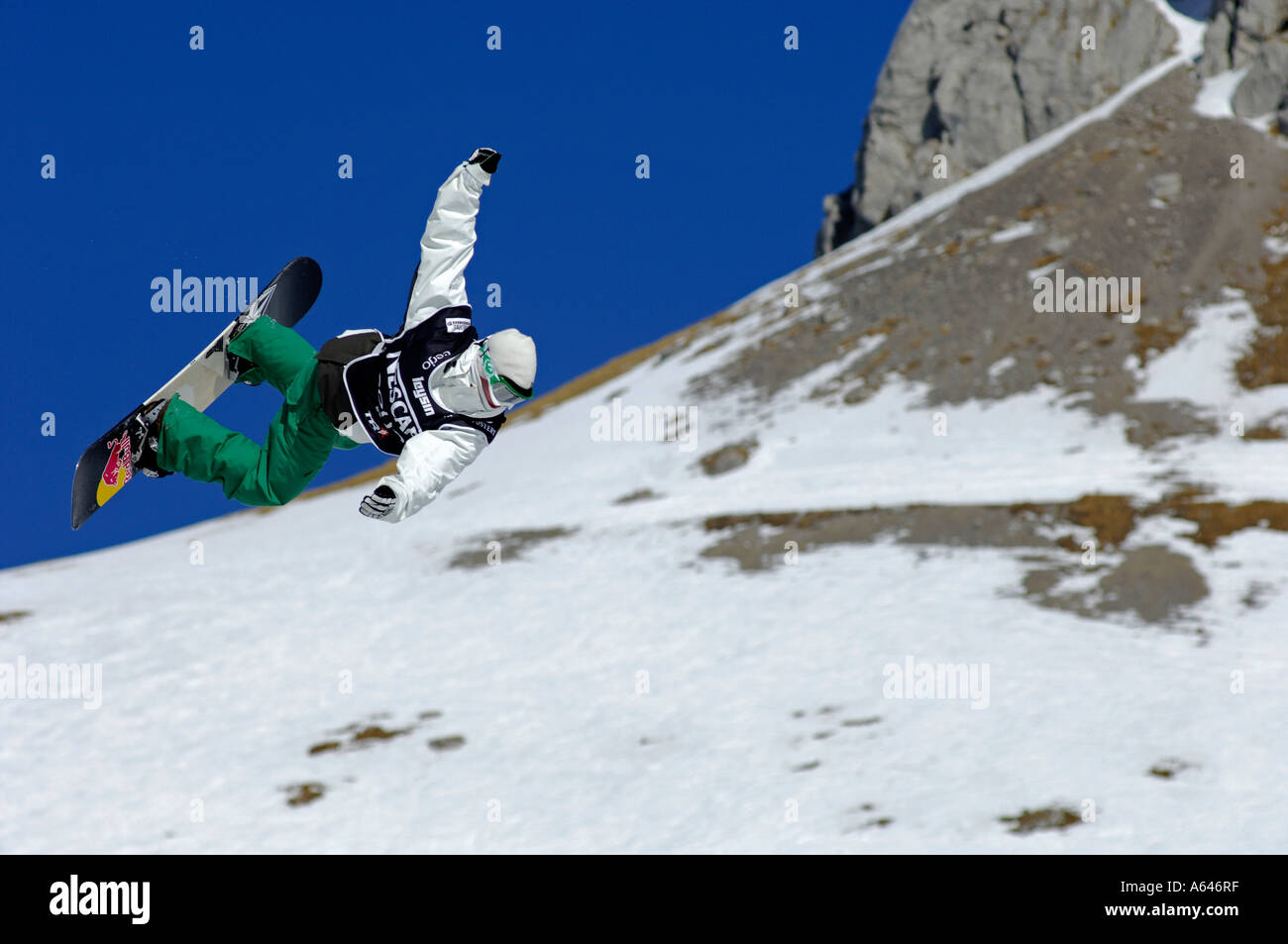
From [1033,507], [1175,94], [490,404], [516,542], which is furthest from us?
[1175,94]

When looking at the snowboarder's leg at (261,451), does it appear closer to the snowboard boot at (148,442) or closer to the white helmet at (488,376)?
the snowboard boot at (148,442)

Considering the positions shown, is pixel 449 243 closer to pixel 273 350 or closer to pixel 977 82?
pixel 273 350

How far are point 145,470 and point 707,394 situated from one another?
2960cm

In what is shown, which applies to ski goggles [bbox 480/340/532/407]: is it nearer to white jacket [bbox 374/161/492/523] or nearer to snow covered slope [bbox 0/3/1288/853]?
white jacket [bbox 374/161/492/523]

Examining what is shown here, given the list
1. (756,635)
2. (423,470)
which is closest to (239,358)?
(423,470)

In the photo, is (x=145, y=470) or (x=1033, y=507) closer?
(x=145, y=470)

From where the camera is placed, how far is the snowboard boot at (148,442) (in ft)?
32.0

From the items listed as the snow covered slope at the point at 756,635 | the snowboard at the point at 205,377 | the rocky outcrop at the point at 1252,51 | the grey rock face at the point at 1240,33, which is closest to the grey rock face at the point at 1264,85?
the rocky outcrop at the point at 1252,51

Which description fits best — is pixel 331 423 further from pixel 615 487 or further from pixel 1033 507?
pixel 615 487

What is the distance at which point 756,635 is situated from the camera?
23.3 meters

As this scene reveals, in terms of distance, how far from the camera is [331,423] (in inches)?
359

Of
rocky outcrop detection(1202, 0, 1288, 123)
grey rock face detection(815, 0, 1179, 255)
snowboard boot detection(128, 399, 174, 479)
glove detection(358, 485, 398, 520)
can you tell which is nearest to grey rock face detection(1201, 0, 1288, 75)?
rocky outcrop detection(1202, 0, 1288, 123)

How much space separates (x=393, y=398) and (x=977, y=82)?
54675 mm

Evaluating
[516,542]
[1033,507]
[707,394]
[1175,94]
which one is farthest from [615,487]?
[1175,94]
